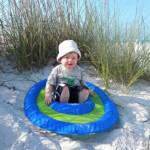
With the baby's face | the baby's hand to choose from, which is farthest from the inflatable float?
the baby's face

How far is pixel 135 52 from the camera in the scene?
180 inches

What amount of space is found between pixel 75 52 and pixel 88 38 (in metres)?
0.94

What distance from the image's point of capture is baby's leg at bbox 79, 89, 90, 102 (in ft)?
12.6

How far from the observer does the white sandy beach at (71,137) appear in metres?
3.37

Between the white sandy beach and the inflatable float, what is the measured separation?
0.25ft

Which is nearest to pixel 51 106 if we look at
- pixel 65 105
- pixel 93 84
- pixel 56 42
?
pixel 65 105

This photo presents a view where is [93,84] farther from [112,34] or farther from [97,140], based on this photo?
[97,140]

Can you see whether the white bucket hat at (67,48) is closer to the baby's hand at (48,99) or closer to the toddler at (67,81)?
the toddler at (67,81)

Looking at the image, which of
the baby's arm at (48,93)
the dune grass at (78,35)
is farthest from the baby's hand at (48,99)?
the dune grass at (78,35)

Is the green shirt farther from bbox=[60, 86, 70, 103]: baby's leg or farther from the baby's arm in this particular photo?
bbox=[60, 86, 70, 103]: baby's leg

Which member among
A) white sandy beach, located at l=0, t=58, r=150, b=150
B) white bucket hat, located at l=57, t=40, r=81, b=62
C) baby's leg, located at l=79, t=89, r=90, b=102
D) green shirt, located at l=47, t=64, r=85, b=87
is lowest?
white sandy beach, located at l=0, t=58, r=150, b=150

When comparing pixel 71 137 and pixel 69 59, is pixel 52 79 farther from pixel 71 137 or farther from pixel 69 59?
pixel 71 137

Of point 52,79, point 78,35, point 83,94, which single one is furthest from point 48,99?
point 78,35

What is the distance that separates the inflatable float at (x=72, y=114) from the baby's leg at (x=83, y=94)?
0.05 meters
